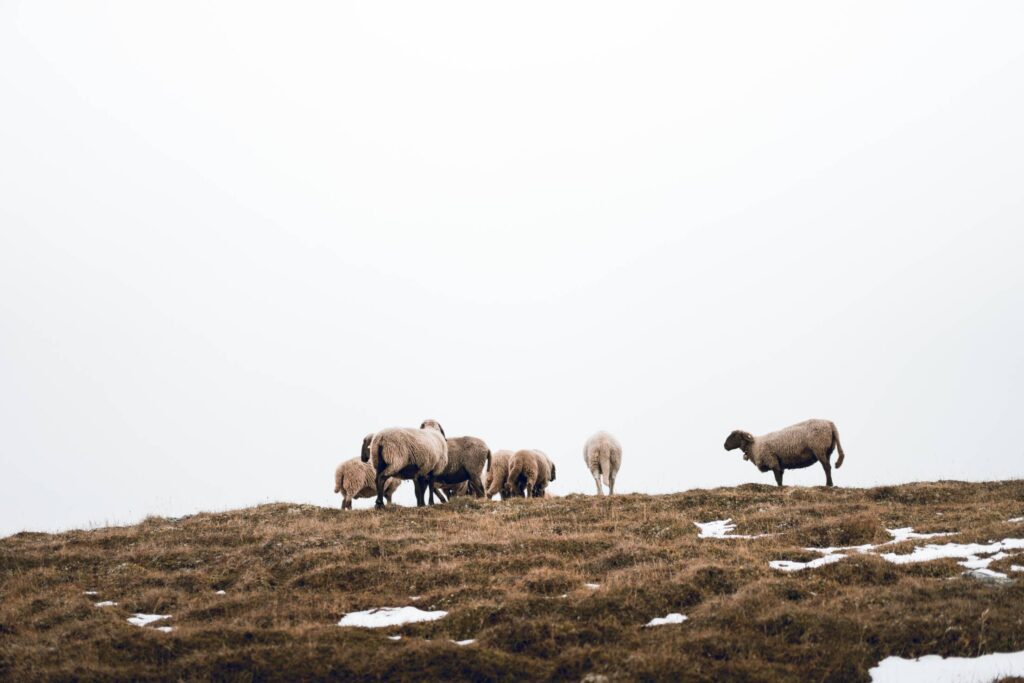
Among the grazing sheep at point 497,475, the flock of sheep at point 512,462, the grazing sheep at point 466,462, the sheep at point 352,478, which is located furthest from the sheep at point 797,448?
the sheep at point 352,478

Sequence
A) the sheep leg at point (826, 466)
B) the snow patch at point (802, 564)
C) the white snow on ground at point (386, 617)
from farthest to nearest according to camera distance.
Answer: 1. the sheep leg at point (826, 466)
2. the snow patch at point (802, 564)
3. the white snow on ground at point (386, 617)

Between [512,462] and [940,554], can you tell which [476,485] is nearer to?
[512,462]

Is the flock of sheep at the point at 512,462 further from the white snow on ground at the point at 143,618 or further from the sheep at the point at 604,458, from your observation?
the white snow on ground at the point at 143,618

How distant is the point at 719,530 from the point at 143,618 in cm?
1181

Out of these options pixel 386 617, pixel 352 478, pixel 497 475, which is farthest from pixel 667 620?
pixel 497 475

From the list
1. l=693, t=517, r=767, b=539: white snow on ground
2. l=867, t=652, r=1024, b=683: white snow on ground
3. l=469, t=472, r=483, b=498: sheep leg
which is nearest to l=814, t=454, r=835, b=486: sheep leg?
l=693, t=517, r=767, b=539: white snow on ground

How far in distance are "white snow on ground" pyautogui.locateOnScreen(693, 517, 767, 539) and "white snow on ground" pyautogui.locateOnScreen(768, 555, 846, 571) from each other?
2353mm

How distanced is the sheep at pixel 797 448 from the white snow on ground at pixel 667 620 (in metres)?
17.9

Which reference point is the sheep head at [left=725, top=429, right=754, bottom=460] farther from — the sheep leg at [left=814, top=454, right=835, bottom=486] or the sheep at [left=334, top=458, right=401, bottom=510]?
the sheep at [left=334, top=458, right=401, bottom=510]

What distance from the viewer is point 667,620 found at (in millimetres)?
11516

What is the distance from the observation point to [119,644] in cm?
1104

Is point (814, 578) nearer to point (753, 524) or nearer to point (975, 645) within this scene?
point (975, 645)

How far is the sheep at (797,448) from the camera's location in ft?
92.2

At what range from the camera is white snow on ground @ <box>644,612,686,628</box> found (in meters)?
11.4
